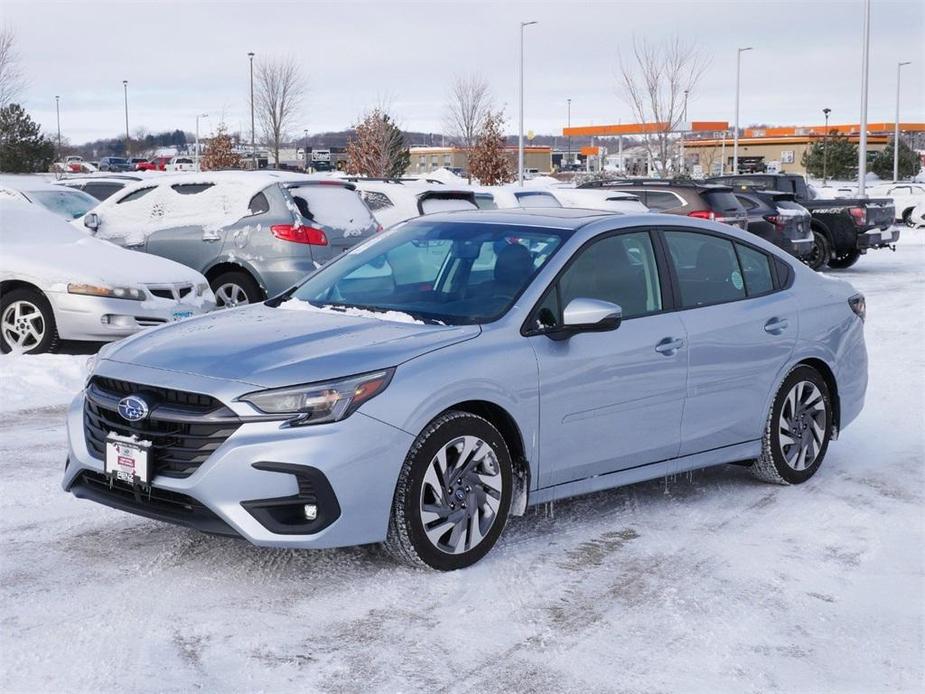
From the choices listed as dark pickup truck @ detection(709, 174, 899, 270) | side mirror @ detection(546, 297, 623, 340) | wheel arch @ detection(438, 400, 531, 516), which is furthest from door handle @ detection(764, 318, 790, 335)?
dark pickup truck @ detection(709, 174, 899, 270)

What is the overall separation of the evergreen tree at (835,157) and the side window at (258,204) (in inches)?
2623

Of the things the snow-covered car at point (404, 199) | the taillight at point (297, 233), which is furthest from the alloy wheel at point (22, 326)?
the snow-covered car at point (404, 199)

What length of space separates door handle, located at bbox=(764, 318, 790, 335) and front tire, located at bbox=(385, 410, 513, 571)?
2036mm

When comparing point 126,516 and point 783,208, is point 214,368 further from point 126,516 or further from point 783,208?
point 783,208

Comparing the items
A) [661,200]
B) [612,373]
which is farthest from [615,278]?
[661,200]

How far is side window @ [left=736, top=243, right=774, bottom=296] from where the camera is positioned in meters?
6.80

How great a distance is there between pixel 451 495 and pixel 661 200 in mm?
14625

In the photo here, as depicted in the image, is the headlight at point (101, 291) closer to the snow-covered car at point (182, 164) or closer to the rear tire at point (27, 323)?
the rear tire at point (27, 323)

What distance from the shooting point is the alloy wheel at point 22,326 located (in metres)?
10.7

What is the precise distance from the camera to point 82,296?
34.6ft

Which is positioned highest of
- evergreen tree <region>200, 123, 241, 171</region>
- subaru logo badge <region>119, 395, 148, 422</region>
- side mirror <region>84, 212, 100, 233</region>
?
evergreen tree <region>200, 123, 241, 171</region>

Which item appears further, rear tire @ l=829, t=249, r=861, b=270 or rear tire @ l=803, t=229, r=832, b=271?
rear tire @ l=829, t=249, r=861, b=270

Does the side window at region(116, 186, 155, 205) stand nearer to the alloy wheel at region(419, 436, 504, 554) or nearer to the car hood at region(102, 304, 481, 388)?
the car hood at region(102, 304, 481, 388)

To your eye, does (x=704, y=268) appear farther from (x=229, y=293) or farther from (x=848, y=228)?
(x=848, y=228)
